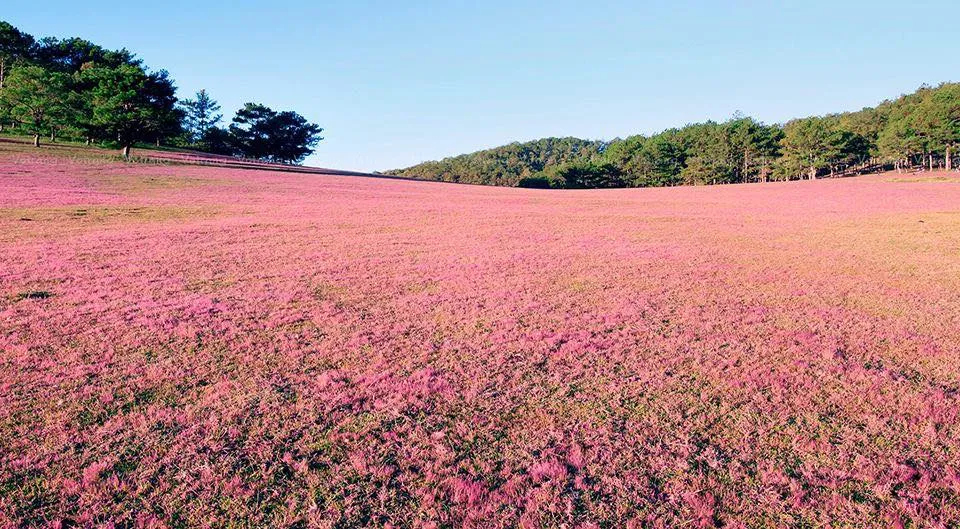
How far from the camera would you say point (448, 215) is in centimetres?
3534

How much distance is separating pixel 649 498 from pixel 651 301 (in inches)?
335

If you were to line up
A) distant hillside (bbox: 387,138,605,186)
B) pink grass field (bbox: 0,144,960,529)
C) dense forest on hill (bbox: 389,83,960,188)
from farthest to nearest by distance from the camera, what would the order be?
distant hillside (bbox: 387,138,605,186)
dense forest on hill (bbox: 389,83,960,188)
pink grass field (bbox: 0,144,960,529)

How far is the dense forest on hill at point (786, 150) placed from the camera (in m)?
99.6

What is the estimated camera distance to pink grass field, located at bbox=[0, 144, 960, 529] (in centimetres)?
524

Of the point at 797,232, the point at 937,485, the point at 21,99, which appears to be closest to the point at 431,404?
the point at 937,485

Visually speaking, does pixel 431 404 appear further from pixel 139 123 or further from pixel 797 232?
pixel 139 123

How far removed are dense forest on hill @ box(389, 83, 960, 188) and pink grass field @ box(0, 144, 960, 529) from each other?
A: 10772 centimetres

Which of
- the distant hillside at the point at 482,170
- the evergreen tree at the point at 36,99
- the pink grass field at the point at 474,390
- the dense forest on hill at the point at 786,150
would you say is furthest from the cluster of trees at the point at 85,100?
the dense forest on hill at the point at 786,150

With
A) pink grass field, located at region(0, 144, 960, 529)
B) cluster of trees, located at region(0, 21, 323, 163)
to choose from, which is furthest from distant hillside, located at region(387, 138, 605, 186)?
pink grass field, located at region(0, 144, 960, 529)

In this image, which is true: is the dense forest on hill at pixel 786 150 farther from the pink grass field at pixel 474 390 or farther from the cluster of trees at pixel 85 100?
→ the pink grass field at pixel 474 390

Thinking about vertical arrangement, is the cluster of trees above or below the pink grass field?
above

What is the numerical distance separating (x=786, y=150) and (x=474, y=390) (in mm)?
129110

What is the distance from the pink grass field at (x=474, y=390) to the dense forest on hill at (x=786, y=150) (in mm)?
107716

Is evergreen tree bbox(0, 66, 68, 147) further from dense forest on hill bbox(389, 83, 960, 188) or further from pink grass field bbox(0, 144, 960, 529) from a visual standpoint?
dense forest on hill bbox(389, 83, 960, 188)
